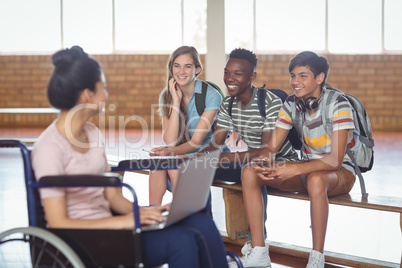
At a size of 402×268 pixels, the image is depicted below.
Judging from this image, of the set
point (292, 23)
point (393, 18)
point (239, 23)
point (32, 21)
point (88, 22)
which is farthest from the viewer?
point (32, 21)

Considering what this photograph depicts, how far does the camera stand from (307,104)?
2617 millimetres

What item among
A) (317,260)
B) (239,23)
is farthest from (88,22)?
A: (317,260)

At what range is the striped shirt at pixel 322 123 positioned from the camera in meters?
2.51

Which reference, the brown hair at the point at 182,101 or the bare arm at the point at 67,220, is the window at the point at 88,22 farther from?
the bare arm at the point at 67,220

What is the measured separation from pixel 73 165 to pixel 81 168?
3 centimetres

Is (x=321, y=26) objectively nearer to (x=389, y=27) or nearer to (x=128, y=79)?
(x=389, y=27)

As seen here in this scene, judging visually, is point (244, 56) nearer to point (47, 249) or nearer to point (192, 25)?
point (47, 249)

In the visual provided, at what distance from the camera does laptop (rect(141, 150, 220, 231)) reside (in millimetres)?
1671

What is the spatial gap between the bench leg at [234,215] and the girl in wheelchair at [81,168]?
1.22 m

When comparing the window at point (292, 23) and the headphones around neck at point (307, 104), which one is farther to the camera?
the window at point (292, 23)

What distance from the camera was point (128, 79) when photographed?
10.5 metres

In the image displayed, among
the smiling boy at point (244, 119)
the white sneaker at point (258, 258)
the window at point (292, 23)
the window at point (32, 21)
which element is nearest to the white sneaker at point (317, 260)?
the white sneaker at point (258, 258)

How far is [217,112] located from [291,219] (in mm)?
1018

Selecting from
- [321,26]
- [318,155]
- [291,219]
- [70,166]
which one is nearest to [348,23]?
[321,26]
